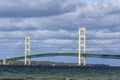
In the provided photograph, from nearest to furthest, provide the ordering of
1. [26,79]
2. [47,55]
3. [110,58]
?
[26,79]
[110,58]
[47,55]

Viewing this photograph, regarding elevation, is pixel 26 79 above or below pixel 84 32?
below

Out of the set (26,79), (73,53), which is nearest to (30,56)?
(73,53)

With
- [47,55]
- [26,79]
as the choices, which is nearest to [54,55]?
[47,55]

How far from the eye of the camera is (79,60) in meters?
162

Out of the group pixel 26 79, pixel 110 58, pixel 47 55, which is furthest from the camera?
pixel 47 55

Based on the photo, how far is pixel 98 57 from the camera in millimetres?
162000

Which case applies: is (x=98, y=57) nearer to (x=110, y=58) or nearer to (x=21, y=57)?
(x=110, y=58)

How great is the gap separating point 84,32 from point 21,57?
2313 centimetres

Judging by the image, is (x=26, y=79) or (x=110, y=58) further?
(x=110, y=58)

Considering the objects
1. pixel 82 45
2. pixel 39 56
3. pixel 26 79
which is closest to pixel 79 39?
pixel 82 45

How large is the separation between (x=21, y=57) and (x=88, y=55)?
26.8 meters

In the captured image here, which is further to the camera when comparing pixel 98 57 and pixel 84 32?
pixel 84 32

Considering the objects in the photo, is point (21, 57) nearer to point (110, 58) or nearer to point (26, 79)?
point (110, 58)

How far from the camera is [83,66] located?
163875 mm
